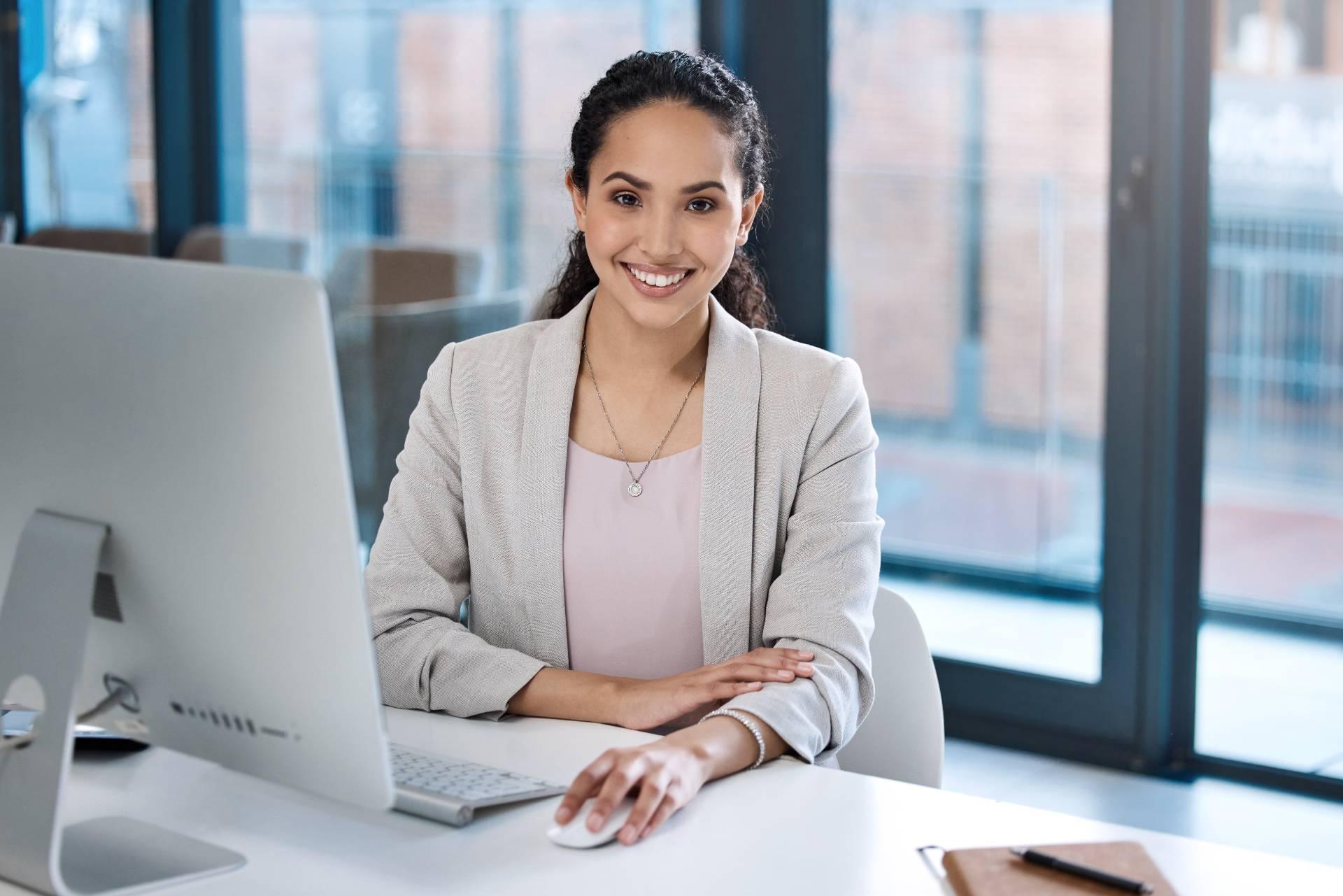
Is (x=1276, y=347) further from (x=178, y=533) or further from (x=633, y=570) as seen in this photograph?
(x=178, y=533)

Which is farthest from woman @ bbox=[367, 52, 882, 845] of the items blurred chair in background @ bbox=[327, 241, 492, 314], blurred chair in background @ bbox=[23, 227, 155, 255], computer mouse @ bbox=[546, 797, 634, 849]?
blurred chair in background @ bbox=[23, 227, 155, 255]

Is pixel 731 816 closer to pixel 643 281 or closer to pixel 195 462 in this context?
pixel 195 462

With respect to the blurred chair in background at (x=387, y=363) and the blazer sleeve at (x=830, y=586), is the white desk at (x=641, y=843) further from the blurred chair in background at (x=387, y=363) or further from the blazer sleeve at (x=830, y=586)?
the blurred chair in background at (x=387, y=363)

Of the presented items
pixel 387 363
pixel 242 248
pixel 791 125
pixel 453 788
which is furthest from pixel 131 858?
pixel 242 248

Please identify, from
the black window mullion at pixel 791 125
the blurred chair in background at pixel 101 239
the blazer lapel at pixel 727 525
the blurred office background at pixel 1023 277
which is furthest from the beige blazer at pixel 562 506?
the blurred chair in background at pixel 101 239

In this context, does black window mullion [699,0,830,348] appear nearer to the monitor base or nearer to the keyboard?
the keyboard

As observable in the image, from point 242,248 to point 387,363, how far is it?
2.62ft

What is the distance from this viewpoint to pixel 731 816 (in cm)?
130

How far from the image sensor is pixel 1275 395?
292 cm

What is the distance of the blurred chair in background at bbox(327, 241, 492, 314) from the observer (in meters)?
3.82

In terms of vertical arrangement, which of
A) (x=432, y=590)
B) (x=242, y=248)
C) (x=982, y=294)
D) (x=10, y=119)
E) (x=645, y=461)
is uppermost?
(x=10, y=119)

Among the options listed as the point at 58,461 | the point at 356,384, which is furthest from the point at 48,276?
the point at 356,384

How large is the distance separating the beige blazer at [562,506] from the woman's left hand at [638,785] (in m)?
0.32

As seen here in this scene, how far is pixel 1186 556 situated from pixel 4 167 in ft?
11.6
